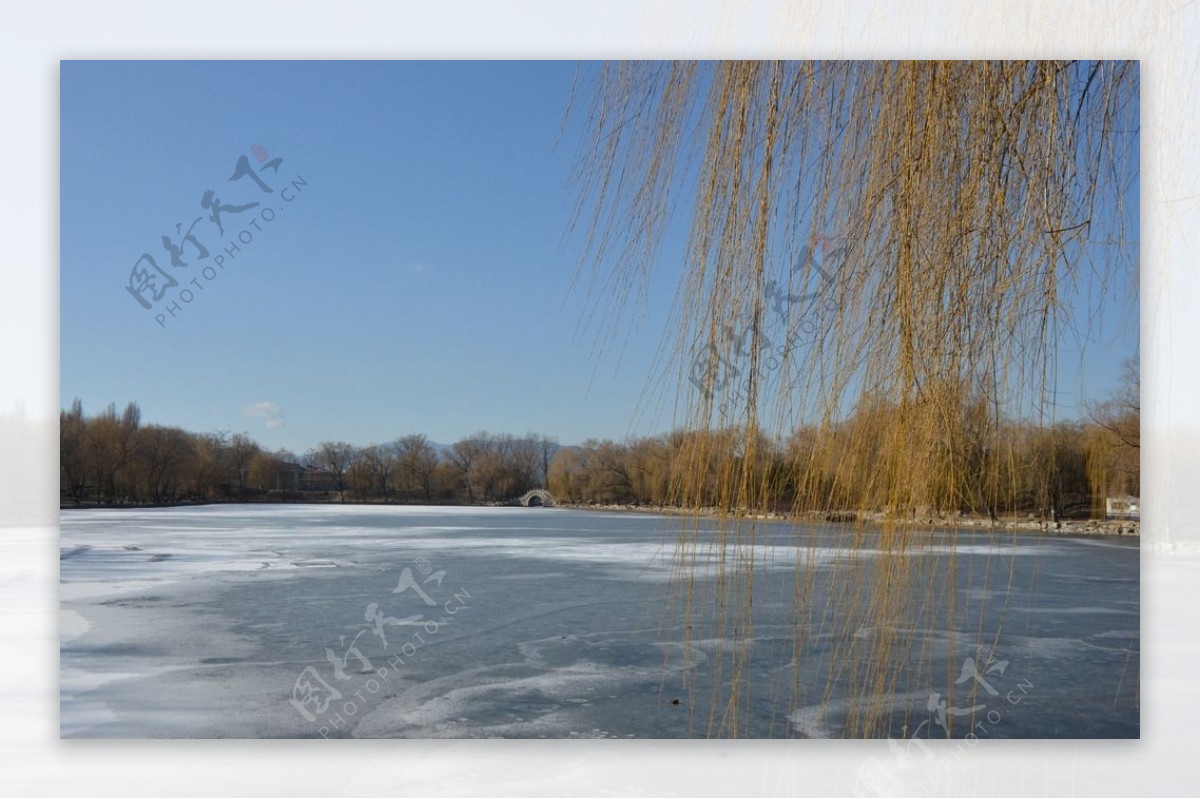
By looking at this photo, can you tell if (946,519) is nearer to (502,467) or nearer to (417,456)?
(502,467)

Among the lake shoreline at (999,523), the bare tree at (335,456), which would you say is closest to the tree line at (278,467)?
the bare tree at (335,456)

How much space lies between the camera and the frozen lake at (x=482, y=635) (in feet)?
9.59

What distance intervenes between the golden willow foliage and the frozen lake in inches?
27.1

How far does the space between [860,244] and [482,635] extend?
1941mm

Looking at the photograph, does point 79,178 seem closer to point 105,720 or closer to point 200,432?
point 200,432

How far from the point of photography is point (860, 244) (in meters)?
1.93

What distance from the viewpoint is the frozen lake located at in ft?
9.59

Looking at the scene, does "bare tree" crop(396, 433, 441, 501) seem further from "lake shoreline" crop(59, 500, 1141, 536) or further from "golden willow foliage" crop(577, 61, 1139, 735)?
"golden willow foliage" crop(577, 61, 1139, 735)

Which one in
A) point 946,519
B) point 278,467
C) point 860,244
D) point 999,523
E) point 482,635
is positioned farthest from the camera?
point 482,635

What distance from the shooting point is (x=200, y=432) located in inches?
124

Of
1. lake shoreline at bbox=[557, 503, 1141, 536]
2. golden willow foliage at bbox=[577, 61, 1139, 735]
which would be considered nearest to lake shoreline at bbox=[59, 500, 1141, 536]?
lake shoreline at bbox=[557, 503, 1141, 536]

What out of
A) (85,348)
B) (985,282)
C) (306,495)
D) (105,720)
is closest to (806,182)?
(985,282)

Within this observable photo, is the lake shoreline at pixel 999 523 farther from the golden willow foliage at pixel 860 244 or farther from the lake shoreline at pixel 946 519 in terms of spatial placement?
the golden willow foliage at pixel 860 244

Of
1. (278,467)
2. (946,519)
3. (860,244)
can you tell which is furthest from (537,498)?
(860,244)
